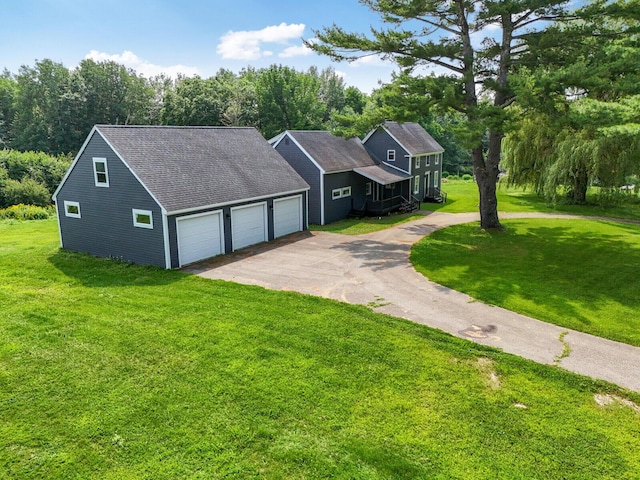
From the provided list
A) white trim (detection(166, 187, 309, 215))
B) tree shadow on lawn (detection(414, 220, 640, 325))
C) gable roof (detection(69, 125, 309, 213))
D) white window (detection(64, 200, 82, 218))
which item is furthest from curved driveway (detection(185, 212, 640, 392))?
white window (detection(64, 200, 82, 218))

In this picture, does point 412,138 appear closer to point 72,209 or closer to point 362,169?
point 362,169

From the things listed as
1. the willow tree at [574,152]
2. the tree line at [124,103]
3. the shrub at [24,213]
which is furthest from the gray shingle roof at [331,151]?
the tree line at [124,103]

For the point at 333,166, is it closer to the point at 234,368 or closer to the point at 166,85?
the point at 234,368

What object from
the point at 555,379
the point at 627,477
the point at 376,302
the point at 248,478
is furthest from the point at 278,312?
the point at 627,477

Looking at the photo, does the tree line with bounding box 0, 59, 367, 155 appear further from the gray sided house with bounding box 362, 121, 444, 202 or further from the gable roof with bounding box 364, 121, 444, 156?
the gray sided house with bounding box 362, 121, 444, 202

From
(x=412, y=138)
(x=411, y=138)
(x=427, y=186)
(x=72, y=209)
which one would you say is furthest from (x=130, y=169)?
(x=427, y=186)
